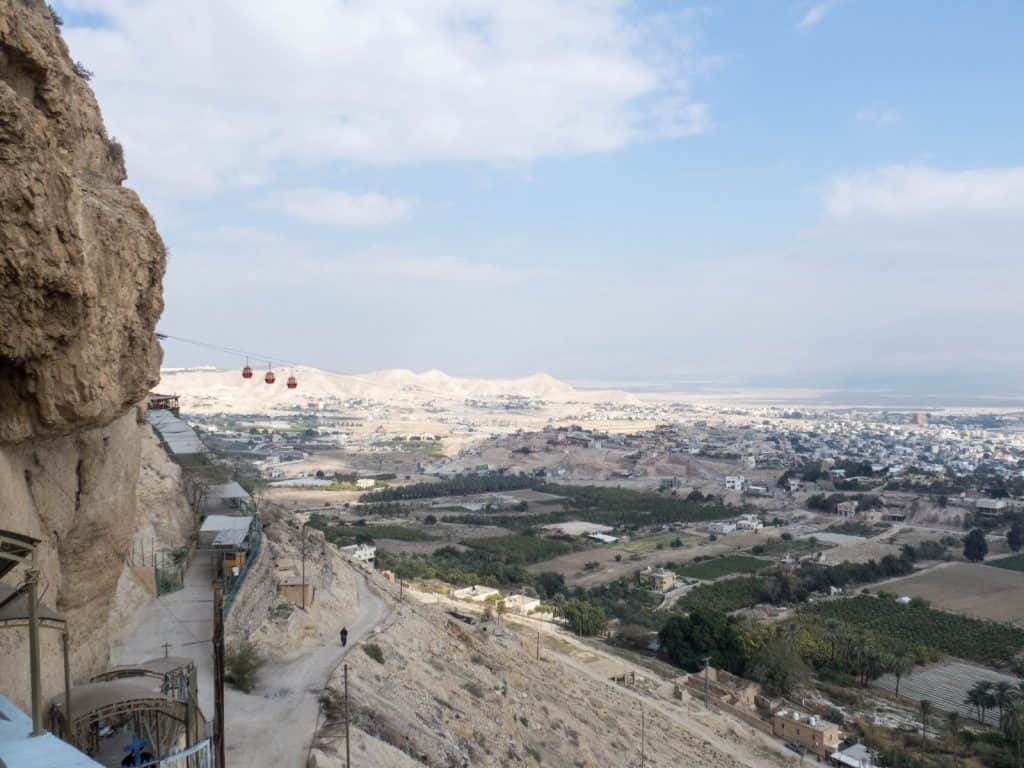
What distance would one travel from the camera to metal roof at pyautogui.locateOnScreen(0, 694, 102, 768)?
5797mm

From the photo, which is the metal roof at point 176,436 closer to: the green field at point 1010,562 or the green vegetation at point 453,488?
the green vegetation at point 453,488

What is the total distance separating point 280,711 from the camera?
45.2 ft

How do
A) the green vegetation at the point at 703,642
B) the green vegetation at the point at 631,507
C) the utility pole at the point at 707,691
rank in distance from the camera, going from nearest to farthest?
the utility pole at the point at 707,691, the green vegetation at the point at 703,642, the green vegetation at the point at 631,507

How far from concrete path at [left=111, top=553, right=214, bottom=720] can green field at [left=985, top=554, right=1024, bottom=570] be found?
2268 inches

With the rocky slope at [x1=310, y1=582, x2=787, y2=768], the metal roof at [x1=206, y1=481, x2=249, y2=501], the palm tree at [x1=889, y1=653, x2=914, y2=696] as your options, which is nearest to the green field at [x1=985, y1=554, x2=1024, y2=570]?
the palm tree at [x1=889, y1=653, x2=914, y2=696]

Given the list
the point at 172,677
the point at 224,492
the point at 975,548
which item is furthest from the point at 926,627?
the point at 172,677

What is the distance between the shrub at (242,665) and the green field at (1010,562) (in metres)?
58.4

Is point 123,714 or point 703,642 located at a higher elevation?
point 123,714

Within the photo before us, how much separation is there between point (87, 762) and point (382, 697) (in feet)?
35.0

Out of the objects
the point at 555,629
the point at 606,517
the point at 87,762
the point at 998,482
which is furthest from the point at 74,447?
the point at 998,482

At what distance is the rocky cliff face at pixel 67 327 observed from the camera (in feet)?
22.6

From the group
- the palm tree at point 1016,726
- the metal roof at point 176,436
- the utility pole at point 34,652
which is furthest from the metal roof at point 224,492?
the palm tree at point 1016,726

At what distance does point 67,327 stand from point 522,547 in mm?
51745

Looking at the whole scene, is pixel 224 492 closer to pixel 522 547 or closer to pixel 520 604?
pixel 520 604
